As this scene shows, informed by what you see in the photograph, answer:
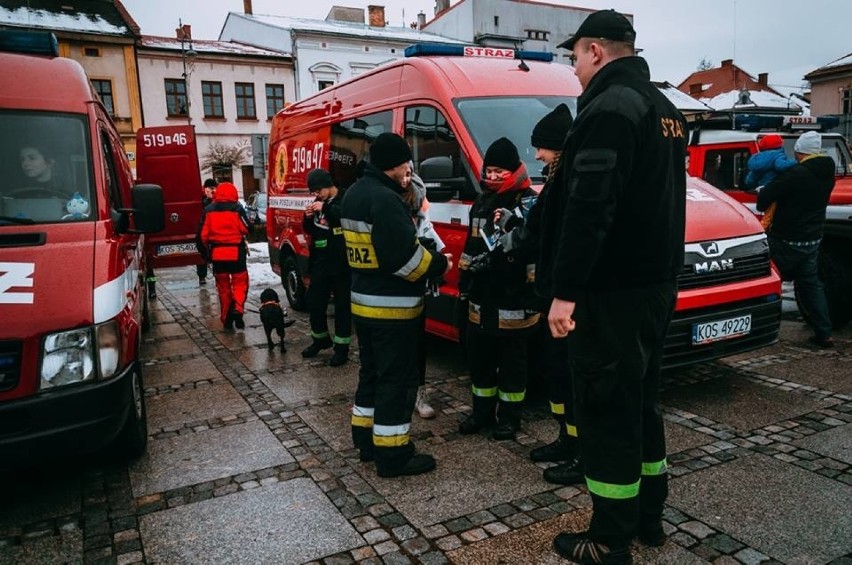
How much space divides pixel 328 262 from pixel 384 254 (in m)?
2.88

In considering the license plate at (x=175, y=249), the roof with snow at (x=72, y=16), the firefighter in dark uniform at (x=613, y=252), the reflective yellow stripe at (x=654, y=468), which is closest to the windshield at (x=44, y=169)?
the firefighter in dark uniform at (x=613, y=252)

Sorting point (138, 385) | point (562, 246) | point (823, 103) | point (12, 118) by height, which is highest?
point (823, 103)

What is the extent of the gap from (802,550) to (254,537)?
A: 2516 mm

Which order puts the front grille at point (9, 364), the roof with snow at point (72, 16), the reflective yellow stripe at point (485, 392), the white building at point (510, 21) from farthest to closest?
Answer: the white building at point (510, 21) → the roof with snow at point (72, 16) → the reflective yellow stripe at point (485, 392) → the front grille at point (9, 364)

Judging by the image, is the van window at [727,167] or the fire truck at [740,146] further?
the van window at [727,167]

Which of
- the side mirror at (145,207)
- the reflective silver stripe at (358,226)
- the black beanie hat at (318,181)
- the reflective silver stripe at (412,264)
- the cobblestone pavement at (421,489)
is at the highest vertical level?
the black beanie hat at (318,181)

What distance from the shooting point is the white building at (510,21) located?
143 ft

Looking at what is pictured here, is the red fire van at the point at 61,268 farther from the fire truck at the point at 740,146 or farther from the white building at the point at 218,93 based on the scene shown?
the white building at the point at 218,93

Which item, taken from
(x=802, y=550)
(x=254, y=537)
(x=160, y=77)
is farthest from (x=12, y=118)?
(x=160, y=77)

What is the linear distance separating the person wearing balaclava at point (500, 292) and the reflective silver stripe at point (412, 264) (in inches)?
20.0

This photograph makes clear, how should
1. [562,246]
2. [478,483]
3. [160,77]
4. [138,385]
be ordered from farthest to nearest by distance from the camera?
1. [160,77]
2. [138,385]
3. [478,483]
4. [562,246]

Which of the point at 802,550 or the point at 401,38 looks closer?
the point at 802,550

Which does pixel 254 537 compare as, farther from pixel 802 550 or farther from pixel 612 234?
pixel 802 550

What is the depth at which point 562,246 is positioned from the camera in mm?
2633
